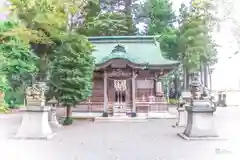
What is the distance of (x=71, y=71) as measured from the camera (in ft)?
21.1

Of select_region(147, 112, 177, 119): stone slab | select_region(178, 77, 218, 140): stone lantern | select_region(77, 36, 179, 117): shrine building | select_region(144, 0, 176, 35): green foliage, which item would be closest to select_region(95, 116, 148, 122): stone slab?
select_region(77, 36, 179, 117): shrine building

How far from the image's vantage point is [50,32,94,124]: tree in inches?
253

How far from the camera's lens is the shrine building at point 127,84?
8570 mm

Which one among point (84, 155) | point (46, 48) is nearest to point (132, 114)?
point (46, 48)

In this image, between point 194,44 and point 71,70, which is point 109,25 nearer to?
point 194,44

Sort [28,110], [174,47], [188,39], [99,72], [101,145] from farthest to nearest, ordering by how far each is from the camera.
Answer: [174,47] < [188,39] < [99,72] < [28,110] < [101,145]

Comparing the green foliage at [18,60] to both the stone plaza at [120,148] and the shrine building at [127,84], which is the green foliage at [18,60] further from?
the stone plaza at [120,148]

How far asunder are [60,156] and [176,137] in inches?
87.0

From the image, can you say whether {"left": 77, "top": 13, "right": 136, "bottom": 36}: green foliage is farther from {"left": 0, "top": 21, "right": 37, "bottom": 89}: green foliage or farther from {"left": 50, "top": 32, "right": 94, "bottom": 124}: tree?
{"left": 50, "top": 32, "right": 94, "bottom": 124}: tree

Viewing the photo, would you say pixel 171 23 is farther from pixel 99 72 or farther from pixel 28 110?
pixel 28 110

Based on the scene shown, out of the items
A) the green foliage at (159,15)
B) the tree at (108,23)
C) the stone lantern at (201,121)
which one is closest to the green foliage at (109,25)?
the tree at (108,23)

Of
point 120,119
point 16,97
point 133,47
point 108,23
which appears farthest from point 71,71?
point 108,23

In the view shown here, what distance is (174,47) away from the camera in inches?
455

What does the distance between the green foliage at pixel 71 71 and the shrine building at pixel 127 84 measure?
1922 mm
